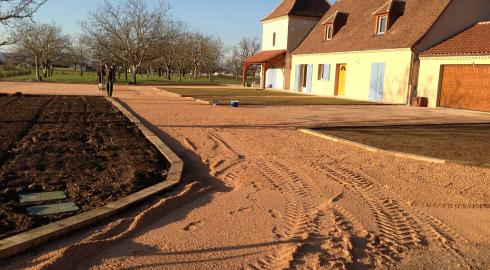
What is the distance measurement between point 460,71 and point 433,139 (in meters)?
10.9

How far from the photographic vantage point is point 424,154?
8.41 metres

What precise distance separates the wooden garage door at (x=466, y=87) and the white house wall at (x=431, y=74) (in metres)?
0.24

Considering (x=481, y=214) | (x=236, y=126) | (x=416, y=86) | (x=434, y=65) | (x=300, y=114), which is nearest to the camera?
(x=481, y=214)

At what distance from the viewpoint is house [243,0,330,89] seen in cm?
3650

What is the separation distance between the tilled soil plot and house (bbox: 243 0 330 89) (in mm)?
27157

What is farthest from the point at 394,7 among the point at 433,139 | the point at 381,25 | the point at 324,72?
the point at 433,139

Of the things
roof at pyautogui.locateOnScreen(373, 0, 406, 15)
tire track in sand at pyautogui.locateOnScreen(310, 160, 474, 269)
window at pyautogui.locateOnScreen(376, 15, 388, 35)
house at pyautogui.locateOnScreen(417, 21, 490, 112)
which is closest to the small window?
window at pyautogui.locateOnScreen(376, 15, 388, 35)

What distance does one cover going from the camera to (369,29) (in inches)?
1060

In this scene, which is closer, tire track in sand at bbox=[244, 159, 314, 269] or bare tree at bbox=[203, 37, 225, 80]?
tire track in sand at bbox=[244, 159, 314, 269]

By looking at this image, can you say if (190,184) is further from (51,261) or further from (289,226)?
(51,261)

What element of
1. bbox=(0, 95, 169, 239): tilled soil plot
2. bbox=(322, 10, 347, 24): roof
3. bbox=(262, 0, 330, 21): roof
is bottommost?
bbox=(0, 95, 169, 239): tilled soil plot

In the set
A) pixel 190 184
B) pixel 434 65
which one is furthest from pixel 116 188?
pixel 434 65

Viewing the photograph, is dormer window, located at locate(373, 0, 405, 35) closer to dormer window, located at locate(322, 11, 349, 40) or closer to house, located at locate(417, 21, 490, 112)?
house, located at locate(417, 21, 490, 112)

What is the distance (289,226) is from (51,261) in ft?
7.57
